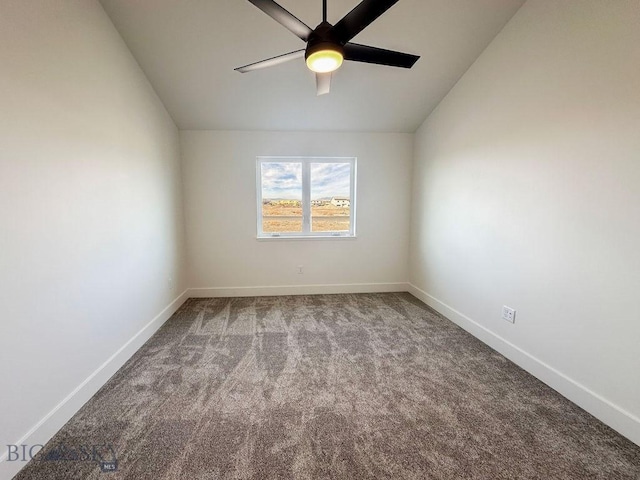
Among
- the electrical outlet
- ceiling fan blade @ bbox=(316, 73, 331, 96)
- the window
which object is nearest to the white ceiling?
the window

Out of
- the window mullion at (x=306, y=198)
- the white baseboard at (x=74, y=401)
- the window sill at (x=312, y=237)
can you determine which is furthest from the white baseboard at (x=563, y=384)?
the white baseboard at (x=74, y=401)

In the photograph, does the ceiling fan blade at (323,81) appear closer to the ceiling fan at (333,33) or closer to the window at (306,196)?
the ceiling fan at (333,33)

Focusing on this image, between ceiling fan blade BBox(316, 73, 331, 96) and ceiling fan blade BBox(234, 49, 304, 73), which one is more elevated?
ceiling fan blade BBox(234, 49, 304, 73)

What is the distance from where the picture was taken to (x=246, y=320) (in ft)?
10.5

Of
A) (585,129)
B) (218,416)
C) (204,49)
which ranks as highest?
(204,49)

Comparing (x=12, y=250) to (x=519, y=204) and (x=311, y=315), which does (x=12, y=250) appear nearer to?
(x=311, y=315)

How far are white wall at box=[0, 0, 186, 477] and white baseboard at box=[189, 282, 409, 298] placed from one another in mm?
1226

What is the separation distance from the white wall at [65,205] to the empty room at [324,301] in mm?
15

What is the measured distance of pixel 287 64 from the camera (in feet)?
9.09

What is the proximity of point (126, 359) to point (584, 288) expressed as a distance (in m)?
3.44

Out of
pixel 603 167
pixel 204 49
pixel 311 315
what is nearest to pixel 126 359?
pixel 311 315

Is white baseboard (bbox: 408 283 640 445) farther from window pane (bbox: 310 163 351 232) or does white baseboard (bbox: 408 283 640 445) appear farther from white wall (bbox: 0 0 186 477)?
white wall (bbox: 0 0 186 477)

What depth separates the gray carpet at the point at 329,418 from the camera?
138 centimetres

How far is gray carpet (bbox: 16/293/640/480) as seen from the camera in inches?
54.2
